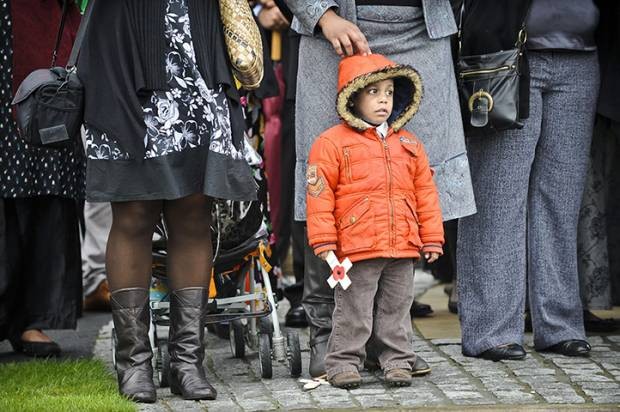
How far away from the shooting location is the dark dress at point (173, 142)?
14.4 feet

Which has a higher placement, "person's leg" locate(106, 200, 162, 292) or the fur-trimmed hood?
the fur-trimmed hood

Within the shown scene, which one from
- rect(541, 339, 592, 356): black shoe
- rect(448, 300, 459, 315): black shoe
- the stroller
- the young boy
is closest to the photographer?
the young boy

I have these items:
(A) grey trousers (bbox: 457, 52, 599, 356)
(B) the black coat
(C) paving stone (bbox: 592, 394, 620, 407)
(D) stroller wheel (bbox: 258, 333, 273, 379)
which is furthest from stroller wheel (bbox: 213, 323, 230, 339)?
(C) paving stone (bbox: 592, 394, 620, 407)

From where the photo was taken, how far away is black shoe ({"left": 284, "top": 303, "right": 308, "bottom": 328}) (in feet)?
21.1

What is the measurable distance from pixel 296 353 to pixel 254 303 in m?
0.58

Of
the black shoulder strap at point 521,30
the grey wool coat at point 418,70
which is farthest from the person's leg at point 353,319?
the black shoulder strap at point 521,30

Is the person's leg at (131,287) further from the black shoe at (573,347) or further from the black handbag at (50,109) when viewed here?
the black shoe at (573,347)

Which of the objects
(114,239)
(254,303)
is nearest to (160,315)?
(254,303)

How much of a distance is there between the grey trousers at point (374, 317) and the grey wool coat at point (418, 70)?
0.40 m

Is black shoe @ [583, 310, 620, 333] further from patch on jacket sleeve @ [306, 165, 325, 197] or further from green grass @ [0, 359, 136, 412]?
green grass @ [0, 359, 136, 412]

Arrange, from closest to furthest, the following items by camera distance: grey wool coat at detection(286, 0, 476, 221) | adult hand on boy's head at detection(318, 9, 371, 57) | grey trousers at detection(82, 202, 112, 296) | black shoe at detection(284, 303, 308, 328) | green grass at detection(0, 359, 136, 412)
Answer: green grass at detection(0, 359, 136, 412), adult hand on boy's head at detection(318, 9, 371, 57), grey wool coat at detection(286, 0, 476, 221), black shoe at detection(284, 303, 308, 328), grey trousers at detection(82, 202, 112, 296)

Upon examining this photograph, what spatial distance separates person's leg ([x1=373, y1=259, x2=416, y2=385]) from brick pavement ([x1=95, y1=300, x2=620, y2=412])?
11cm

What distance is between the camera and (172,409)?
14.5 ft

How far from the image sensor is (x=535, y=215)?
5465mm
